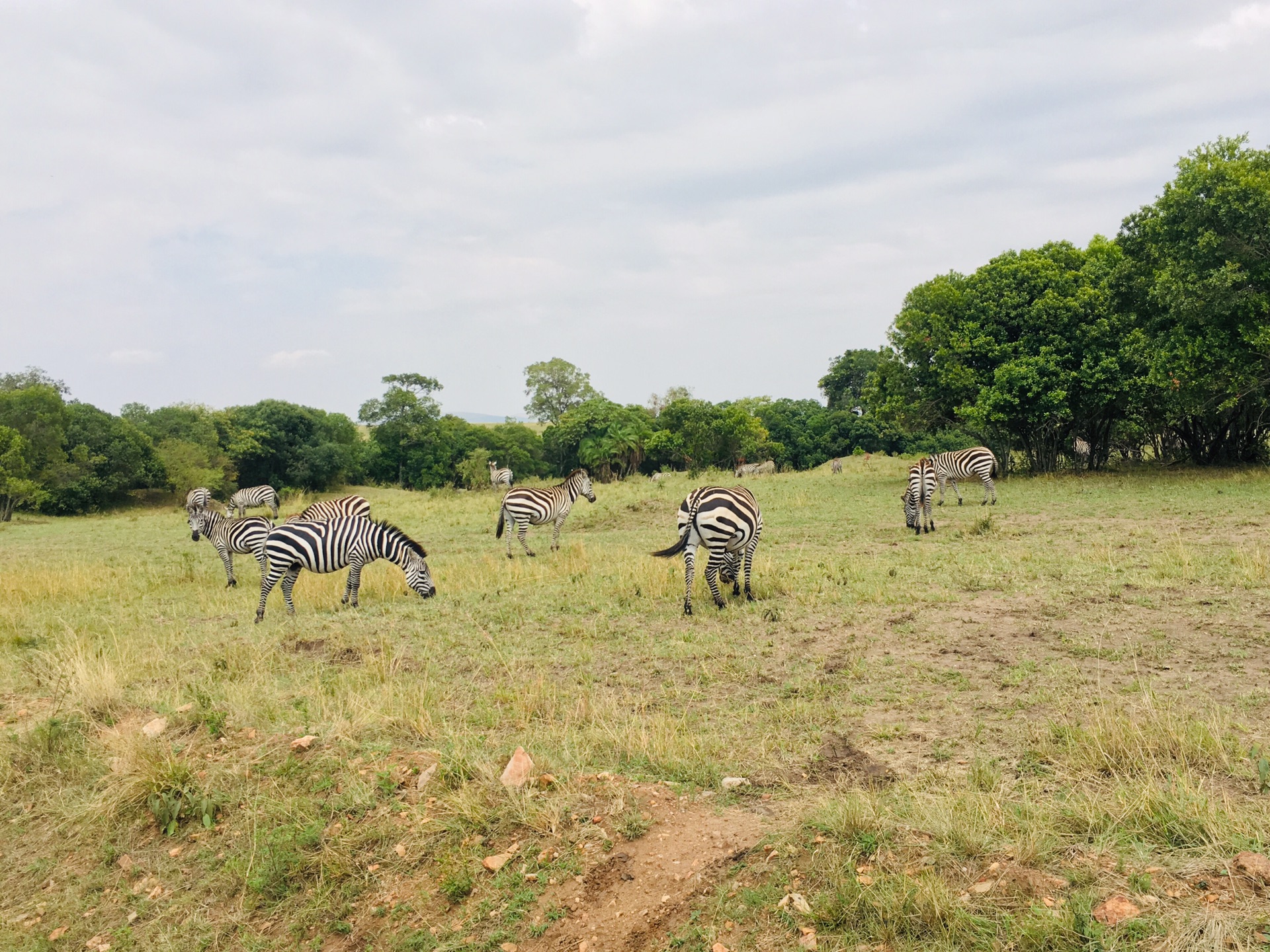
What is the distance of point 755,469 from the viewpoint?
43.3 meters

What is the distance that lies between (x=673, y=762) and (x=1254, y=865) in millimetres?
3327

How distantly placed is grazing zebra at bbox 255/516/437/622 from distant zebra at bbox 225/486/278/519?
16673 millimetres

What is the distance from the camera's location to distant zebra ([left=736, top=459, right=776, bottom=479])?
40562mm

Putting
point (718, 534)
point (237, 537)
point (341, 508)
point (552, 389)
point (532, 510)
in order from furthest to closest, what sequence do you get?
1. point (552, 389)
2. point (341, 508)
3. point (532, 510)
4. point (237, 537)
5. point (718, 534)

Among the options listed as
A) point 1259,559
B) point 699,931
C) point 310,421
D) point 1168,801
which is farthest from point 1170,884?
point 310,421

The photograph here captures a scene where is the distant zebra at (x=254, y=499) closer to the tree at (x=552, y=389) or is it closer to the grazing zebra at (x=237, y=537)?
the grazing zebra at (x=237, y=537)

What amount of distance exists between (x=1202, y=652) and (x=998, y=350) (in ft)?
68.4

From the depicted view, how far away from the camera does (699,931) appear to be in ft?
13.2

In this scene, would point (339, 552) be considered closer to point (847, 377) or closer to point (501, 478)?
point (501, 478)

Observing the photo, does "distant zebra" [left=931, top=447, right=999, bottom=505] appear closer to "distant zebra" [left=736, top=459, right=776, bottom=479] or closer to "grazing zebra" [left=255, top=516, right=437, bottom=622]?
"distant zebra" [left=736, top=459, right=776, bottom=479]

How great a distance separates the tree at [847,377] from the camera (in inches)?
2741

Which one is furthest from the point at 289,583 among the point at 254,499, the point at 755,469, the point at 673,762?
the point at 755,469

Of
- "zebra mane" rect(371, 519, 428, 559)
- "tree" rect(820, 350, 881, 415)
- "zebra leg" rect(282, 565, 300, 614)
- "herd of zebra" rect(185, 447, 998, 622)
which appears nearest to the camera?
"herd of zebra" rect(185, 447, 998, 622)

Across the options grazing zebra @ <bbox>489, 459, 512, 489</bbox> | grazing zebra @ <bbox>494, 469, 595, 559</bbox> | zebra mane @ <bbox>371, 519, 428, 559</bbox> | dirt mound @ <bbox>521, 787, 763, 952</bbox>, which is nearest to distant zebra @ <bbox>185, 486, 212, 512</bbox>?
grazing zebra @ <bbox>494, 469, 595, 559</bbox>
